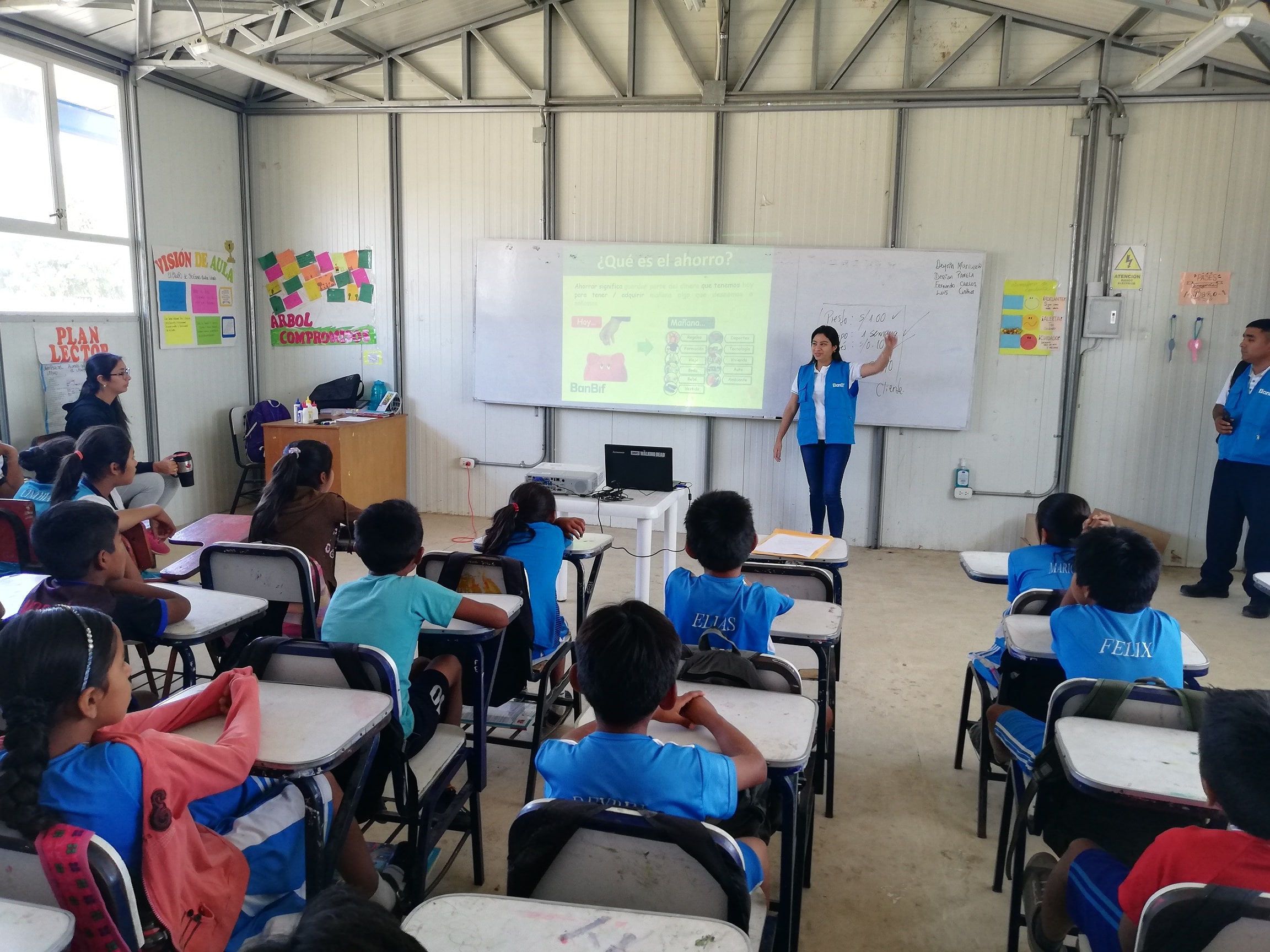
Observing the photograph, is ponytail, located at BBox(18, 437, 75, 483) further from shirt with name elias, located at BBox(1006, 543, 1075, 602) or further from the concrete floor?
shirt with name elias, located at BBox(1006, 543, 1075, 602)

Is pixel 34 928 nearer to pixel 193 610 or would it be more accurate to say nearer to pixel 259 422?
pixel 193 610

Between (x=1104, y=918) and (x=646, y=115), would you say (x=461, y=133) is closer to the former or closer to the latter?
(x=646, y=115)

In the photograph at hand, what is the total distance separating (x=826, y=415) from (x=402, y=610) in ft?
12.5

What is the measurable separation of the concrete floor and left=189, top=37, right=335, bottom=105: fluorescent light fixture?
2.69 m

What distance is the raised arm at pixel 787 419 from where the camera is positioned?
550cm

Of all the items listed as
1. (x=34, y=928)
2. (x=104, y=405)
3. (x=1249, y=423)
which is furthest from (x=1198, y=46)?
A: (x=104, y=405)

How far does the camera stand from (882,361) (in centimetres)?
528

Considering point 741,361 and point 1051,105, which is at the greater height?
point 1051,105

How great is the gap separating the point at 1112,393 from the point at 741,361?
2.31 m

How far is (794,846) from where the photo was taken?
5.28ft

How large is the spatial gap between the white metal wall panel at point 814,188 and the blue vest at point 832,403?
411mm

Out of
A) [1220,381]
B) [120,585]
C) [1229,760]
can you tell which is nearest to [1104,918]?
[1229,760]

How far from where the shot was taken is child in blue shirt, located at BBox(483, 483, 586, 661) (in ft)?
9.18

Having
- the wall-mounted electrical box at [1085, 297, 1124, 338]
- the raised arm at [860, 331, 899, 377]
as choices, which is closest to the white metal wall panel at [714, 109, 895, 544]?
the raised arm at [860, 331, 899, 377]
